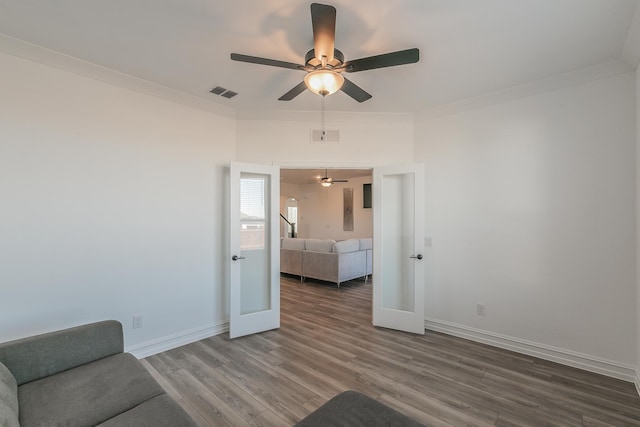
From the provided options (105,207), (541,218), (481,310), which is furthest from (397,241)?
(105,207)

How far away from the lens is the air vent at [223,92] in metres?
3.19

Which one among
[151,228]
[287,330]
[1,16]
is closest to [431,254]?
[287,330]

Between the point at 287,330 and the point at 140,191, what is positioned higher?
the point at 140,191

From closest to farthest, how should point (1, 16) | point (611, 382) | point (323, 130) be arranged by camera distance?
point (1, 16) → point (611, 382) → point (323, 130)

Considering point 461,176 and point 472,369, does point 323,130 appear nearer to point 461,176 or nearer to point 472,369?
point 461,176

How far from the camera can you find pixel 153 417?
1.42 metres

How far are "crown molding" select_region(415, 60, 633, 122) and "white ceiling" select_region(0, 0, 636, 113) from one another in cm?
9

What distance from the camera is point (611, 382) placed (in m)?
2.55

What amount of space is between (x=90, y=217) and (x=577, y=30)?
432 centimetres

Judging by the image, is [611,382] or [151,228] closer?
[611,382]

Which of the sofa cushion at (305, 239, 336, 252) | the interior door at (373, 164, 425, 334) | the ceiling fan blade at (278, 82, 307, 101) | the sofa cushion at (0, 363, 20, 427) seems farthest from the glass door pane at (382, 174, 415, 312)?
the sofa cushion at (0, 363, 20, 427)

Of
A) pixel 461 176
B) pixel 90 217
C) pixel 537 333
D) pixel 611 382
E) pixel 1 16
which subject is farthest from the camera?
pixel 461 176

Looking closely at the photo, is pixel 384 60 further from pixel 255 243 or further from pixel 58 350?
pixel 58 350

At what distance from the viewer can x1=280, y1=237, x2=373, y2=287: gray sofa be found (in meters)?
5.97
